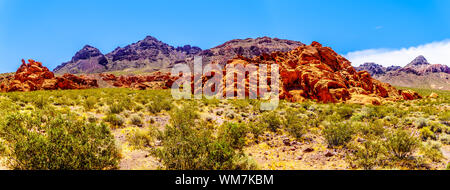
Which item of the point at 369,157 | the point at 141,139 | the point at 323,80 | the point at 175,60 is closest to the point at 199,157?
the point at 141,139

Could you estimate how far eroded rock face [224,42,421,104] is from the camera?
64.8 ft

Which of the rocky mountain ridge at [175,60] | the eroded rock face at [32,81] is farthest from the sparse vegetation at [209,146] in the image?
the rocky mountain ridge at [175,60]

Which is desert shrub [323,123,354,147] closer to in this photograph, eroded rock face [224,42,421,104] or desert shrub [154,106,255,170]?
desert shrub [154,106,255,170]

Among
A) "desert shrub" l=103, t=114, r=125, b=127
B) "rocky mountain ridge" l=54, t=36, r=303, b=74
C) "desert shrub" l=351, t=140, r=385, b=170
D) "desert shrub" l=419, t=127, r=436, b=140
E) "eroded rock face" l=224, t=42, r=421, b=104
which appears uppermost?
"rocky mountain ridge" l=54, t=36, r=303, b=74

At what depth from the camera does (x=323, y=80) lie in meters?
20.7

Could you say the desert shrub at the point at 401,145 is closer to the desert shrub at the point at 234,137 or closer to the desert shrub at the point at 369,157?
the desert shrub at the point at 369,157

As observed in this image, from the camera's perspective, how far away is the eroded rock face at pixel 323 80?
1975 centimetres

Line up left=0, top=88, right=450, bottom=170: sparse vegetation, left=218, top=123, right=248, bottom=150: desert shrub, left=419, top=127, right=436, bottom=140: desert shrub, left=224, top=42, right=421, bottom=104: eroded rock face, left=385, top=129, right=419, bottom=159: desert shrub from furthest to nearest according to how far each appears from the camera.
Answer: left=224, top=42, right=421, bottom=104: eroded rock face < left=419, top=127, right=436, bottom=140: desert shrub < left=218, top=123, right=248, bottom=150: desert shrub < left=385, top=129, right=419, bottom=159: desert shrub < left=0, top=88, right=450, bottom=170: sparse vegetation

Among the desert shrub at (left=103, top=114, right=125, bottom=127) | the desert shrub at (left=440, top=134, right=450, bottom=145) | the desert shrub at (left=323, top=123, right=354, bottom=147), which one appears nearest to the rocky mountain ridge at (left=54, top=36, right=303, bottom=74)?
the desert shrub at (left=103, top=114, right=125, bottom=127)

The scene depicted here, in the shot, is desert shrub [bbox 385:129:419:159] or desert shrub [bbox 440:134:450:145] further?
desert shrub [bbox 440:134:450:145]

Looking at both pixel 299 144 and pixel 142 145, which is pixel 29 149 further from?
pixel 299 144

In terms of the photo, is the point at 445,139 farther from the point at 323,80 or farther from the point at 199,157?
the point at 323,80

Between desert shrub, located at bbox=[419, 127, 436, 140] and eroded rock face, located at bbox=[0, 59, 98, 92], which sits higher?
eroded rock face, located at bbox=[0, 59, 98, 92]
